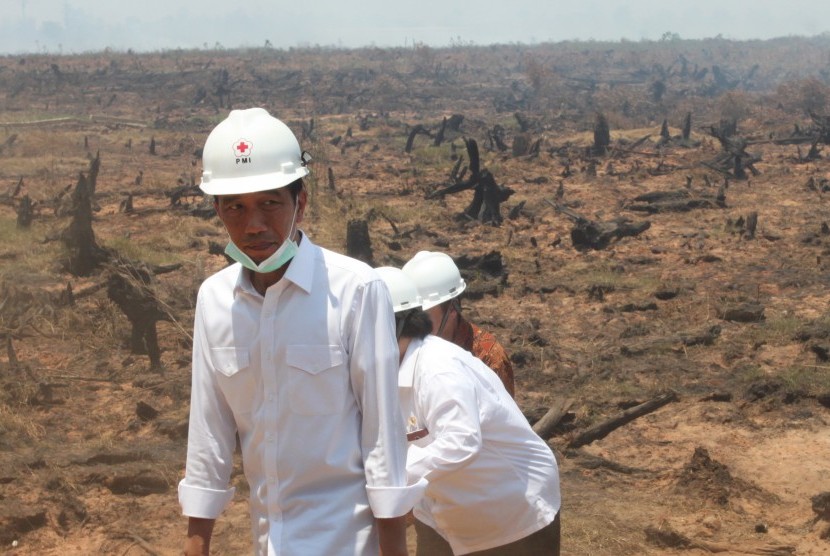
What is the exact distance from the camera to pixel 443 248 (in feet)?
45.2

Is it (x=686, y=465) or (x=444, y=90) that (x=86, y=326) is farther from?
(x=444, y=90)

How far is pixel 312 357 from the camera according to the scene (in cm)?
227

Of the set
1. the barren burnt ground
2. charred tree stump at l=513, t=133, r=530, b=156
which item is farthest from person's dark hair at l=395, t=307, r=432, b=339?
charred tree stump at l=513, t=133, r=530, b=156

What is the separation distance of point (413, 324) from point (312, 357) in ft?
2.98

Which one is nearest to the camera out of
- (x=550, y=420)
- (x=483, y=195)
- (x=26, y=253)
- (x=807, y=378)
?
(x=550, y=420)

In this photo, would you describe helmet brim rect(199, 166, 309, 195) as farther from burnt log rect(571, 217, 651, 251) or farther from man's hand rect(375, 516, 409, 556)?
burnt log rect(571, 217, 651, 251)

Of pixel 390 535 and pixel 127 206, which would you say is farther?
pixel 127 206

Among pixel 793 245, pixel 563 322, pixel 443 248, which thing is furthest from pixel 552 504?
pixel 793 245

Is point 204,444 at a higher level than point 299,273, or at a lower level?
lower

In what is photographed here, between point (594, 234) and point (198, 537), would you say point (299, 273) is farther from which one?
point (594, 234)

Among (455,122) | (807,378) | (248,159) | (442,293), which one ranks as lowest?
(455,122)

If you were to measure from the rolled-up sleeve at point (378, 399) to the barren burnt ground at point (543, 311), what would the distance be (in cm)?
292

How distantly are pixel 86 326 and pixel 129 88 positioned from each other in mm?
36994

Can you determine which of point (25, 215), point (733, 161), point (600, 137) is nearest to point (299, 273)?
point (25, 215)
